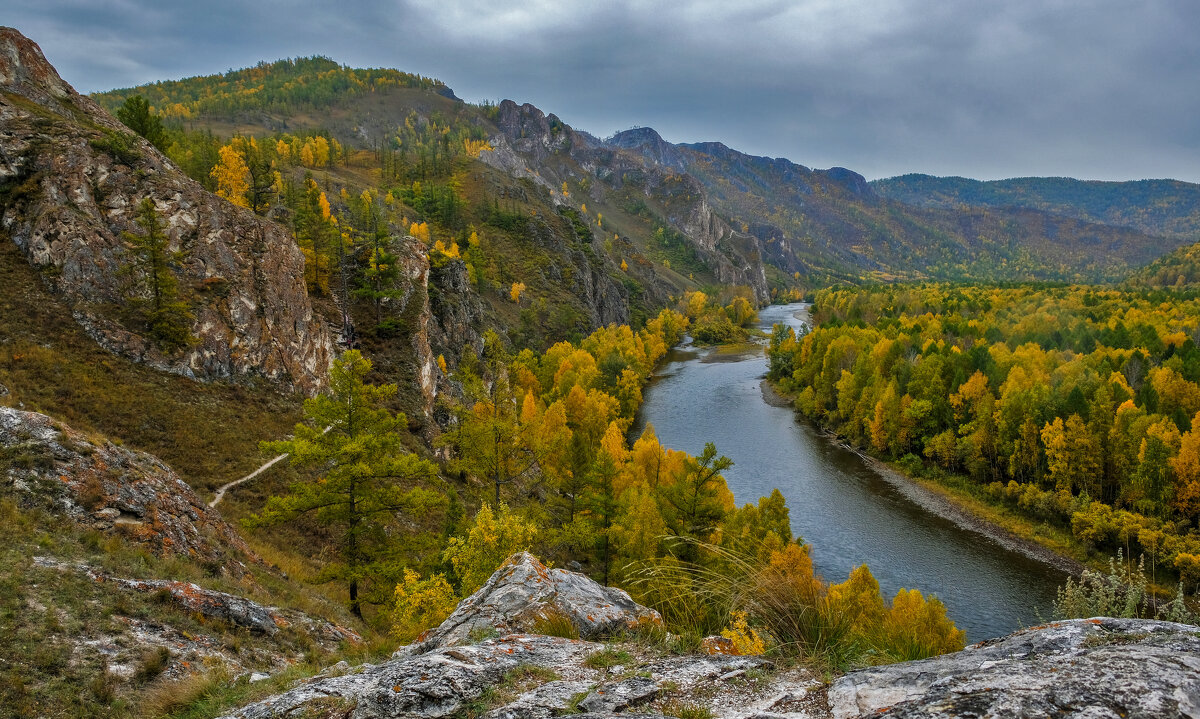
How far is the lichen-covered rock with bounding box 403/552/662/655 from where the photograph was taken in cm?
781

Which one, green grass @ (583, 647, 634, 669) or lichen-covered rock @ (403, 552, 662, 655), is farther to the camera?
lichen-covered rock @ (403, 552, 662, 655)

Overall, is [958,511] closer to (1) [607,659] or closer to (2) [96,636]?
(1) [607,659]

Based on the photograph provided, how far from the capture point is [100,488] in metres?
12.9

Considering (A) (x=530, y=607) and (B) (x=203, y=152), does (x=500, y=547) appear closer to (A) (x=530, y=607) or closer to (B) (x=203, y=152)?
(A) (x=530, y=607)

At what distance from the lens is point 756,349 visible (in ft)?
392

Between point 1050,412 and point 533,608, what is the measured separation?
50701 millimetres

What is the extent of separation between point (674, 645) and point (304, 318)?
35.7 meters

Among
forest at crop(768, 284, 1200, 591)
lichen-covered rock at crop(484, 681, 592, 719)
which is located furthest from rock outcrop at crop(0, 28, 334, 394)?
forest at crop(768, 284, 1200, 591)

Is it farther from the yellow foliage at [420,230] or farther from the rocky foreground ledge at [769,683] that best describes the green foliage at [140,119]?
the rocky foreground ledge at [769,683]

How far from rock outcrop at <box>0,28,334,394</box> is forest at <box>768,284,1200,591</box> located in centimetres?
4754

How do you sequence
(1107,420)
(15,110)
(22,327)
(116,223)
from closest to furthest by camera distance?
(22,327) → (116,223) → (15,110) → (1107,420)

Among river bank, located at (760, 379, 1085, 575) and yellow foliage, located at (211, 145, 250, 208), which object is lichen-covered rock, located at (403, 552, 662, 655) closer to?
river bank, located at (760, 379, 1085, 575)

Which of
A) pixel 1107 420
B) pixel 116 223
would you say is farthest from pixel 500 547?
pixel 1107 420

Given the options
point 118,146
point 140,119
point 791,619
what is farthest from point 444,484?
point 140,119
